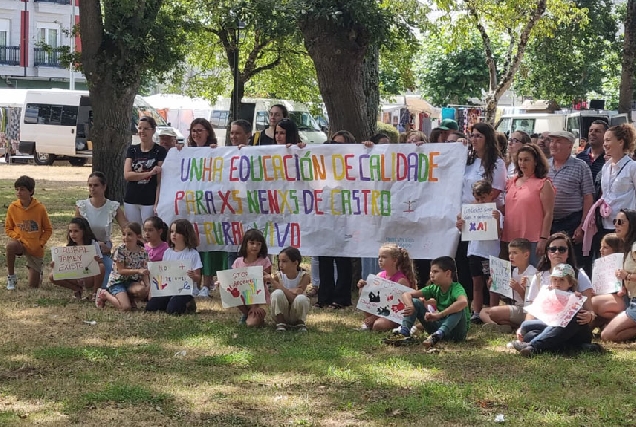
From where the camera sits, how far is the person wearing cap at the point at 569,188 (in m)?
9.46

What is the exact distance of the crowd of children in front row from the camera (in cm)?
815

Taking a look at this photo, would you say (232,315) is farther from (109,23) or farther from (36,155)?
(36,155)

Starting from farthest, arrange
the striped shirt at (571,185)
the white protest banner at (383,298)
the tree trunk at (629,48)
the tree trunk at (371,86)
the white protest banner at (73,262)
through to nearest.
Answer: the tree trunk at (629,48), the tree trunk at (371,86), the white protest banner at (73,262), the striped shirt at (571,185), the white protest banner at (383,298)

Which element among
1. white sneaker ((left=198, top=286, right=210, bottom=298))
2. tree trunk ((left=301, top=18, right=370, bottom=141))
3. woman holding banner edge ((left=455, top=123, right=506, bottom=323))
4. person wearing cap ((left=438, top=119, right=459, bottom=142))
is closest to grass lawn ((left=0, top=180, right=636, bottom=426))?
white sneaker ((left=198, top=286, right=210, bottom=298))

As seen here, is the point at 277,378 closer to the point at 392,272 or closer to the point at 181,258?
the point at 392,272

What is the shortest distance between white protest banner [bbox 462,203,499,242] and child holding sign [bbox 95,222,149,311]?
2.92 m

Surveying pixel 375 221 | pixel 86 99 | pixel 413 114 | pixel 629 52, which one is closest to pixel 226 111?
pixel 86 99

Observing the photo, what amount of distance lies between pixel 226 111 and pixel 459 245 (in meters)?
34.1

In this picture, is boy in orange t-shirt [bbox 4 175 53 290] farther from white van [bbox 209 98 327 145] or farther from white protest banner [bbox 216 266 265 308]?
white van [bbox 209 98 327 145]

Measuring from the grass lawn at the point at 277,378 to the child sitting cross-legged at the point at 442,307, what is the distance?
6.3 inches

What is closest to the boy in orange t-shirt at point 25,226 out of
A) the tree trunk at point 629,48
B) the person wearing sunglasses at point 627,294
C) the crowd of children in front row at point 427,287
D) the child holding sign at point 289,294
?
the crowd of children in front row at point 427,287

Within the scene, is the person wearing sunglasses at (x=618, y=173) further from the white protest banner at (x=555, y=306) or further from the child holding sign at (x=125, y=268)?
the child holding sign at (x=125, y=268)

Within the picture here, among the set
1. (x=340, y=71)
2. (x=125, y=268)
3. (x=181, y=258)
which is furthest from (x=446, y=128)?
(x=125, y=268)

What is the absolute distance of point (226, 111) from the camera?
43.3 meters
